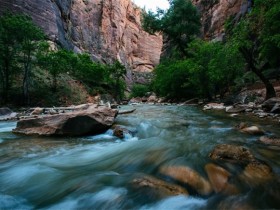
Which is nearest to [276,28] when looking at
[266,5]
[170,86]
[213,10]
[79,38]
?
[266,5]

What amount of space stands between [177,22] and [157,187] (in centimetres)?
3633

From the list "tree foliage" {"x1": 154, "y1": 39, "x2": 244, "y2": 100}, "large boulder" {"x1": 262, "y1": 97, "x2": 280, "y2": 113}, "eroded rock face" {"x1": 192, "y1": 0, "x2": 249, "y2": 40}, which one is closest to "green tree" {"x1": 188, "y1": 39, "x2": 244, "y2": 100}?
"tree foliage" {"x1": 154, "y1": 39, "x2": 244, "y2": 100}

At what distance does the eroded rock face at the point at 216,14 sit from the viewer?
3853 centimetres

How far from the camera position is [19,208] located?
10.6 feet

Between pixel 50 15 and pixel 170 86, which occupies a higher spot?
pixel 50 15

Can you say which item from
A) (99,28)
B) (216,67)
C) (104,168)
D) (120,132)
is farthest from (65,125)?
(99,28)

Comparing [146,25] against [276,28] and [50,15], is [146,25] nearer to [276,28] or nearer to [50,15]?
[50,15]

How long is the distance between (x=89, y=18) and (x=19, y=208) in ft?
251

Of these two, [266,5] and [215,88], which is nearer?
[266,5]

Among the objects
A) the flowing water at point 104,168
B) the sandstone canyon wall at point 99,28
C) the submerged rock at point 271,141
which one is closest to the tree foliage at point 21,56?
the flowing water at point 104,168

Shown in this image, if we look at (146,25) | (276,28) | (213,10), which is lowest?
(276,28)

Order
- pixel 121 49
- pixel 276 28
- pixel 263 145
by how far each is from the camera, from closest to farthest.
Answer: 1. pixel 263 145
2. pixel 276 28
3. pixel 121 49

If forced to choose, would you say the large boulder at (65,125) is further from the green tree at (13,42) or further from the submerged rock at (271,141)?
the green tree at (13,42)

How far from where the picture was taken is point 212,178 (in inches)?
143
